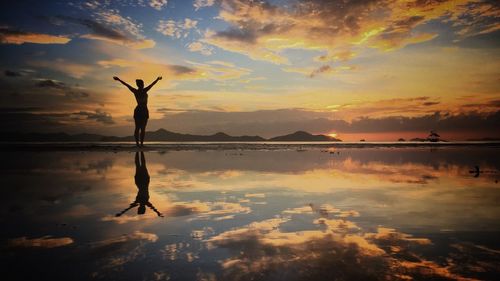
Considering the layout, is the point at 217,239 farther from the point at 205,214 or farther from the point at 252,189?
the point at 252,189

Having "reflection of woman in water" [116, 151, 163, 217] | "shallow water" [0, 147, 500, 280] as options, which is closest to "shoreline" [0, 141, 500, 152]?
"reflection of woman in water" [116, 151, 163, 217]

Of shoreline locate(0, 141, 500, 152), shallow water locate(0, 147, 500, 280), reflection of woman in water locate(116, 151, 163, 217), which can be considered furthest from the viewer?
shoreline locate(0, 141, 500, 152)

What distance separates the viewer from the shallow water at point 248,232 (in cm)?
404

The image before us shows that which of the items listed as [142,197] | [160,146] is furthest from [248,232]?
[160,146]

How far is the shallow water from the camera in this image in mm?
4043

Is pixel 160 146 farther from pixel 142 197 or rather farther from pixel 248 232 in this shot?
pixel 248 232

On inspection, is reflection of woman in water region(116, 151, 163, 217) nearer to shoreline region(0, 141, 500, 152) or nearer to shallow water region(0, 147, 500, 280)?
shallow water region(0, 147, 500, 280)

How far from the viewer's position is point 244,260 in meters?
4.36

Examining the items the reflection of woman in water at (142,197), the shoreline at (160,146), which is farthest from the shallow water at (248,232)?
the shoreline at (160,146)

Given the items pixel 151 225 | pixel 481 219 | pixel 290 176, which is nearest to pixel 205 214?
pixel 151 225

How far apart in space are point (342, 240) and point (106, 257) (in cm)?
346

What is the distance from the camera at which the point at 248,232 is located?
18.6ft

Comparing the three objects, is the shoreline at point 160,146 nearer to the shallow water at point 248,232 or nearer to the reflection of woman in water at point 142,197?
the reflection of woman in water at point 142,197

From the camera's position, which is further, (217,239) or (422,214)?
(422,214)
